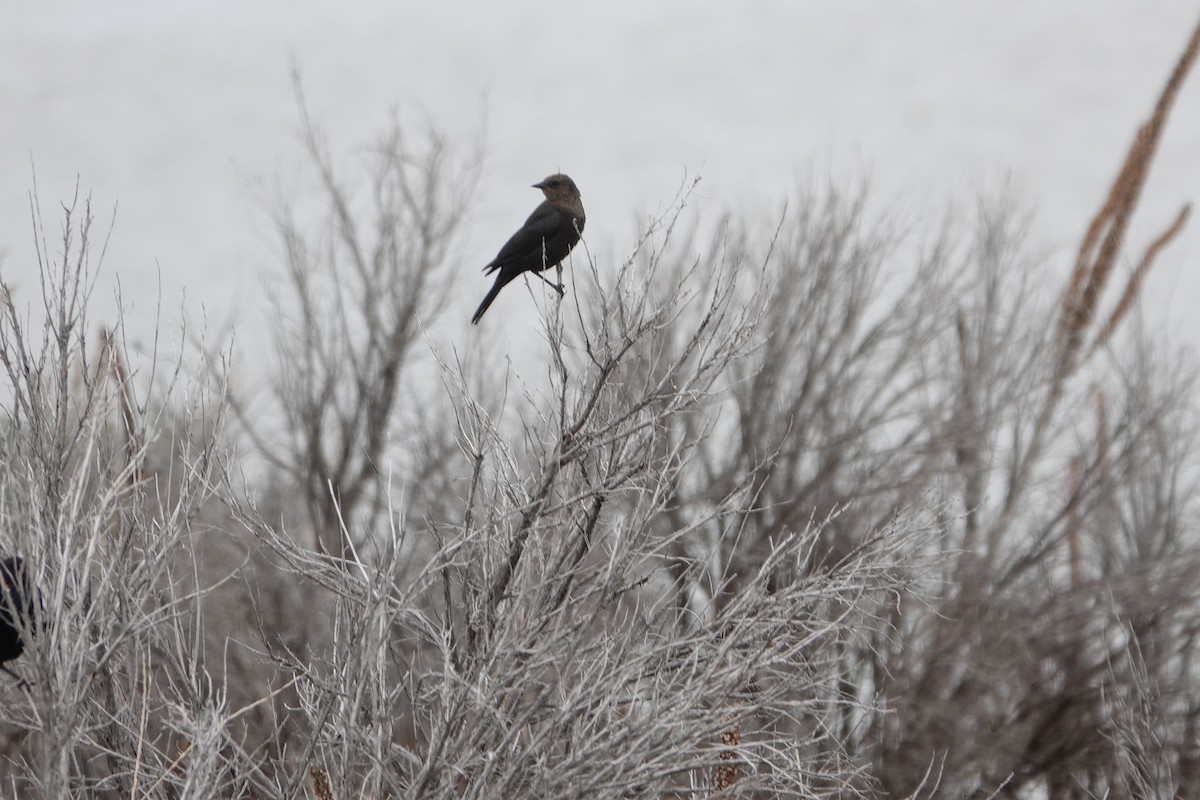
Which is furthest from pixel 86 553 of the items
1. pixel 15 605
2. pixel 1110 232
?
pixel 1110 232

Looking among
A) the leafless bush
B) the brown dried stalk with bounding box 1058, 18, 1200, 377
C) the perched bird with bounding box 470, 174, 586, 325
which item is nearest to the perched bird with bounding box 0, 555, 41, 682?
the leafless bush

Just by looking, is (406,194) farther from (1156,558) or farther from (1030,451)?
(1156,558)

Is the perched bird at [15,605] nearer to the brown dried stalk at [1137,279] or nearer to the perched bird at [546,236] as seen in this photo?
the perched bird at [546,236]

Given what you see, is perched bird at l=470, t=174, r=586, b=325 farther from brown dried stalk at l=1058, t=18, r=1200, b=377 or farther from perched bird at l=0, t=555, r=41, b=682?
brown dried stalk at l=1058, t=18, r=1200, b=377

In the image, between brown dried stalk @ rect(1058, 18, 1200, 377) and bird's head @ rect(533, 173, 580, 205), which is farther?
brown dried stalk @ rect(1058, 18, 1200, 377)

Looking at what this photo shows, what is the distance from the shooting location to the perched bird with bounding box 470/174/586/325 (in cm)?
779

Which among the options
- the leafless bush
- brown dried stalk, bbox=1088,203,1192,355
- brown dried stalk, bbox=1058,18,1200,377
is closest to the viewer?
the leafless bush

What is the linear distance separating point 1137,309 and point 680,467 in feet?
54.4

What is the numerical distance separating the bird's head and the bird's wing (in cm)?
7

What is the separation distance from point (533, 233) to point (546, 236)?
75 mm

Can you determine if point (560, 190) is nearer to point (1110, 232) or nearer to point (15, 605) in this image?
point (15, 605)

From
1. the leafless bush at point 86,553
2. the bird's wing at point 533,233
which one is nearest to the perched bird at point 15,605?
the leafless bush at point 86,553

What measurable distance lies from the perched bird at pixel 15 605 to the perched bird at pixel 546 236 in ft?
8.00

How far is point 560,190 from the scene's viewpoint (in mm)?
8172
